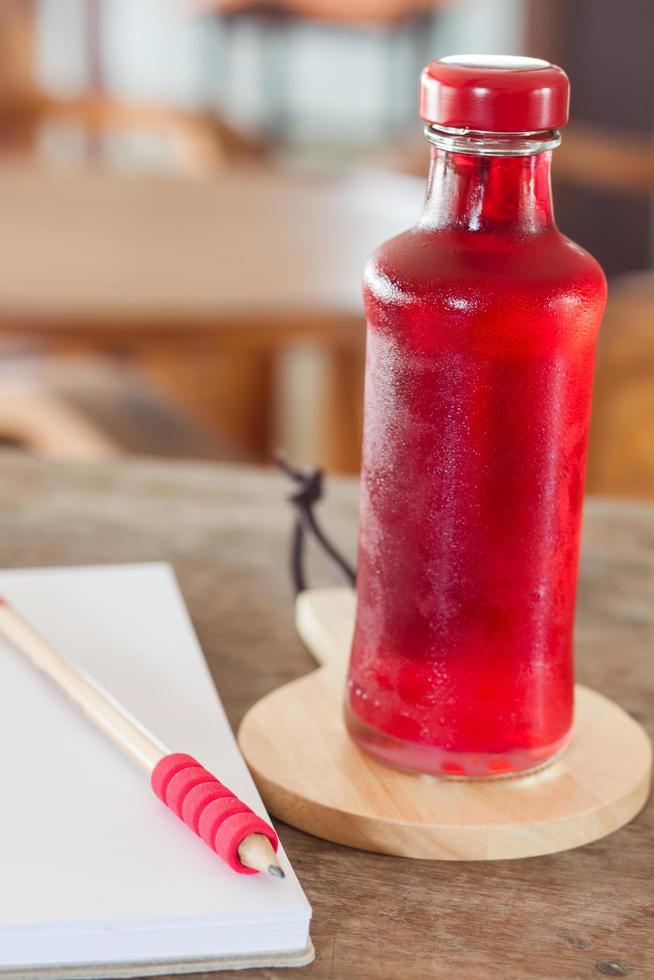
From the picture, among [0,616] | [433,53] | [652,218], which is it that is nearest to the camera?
[0,616]

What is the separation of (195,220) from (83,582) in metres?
1.12

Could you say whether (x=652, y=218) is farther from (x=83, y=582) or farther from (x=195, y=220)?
(x=83, y=582)

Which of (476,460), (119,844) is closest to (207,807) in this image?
(119,844)

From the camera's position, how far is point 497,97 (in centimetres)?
42

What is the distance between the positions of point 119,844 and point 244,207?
1401mm

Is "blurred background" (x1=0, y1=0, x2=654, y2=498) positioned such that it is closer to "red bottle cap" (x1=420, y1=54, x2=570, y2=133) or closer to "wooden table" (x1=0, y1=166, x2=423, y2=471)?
"wooden table" (x1=0, y1=166, x2=423, y2=471)

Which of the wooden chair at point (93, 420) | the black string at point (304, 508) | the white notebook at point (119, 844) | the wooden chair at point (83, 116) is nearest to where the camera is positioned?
the white notebook at point (119, 844)

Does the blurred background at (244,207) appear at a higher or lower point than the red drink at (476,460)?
lower

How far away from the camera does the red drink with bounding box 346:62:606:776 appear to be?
44cm

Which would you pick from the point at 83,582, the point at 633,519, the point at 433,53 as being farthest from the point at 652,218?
the point at 83,582

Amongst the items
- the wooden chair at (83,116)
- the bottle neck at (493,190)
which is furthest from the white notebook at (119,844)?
the wooden chair at (83,116)

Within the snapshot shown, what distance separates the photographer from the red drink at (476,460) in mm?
435

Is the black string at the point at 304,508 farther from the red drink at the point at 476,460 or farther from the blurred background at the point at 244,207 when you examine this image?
the blurred background at the point at 244,207

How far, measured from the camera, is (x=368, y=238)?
1.60m
